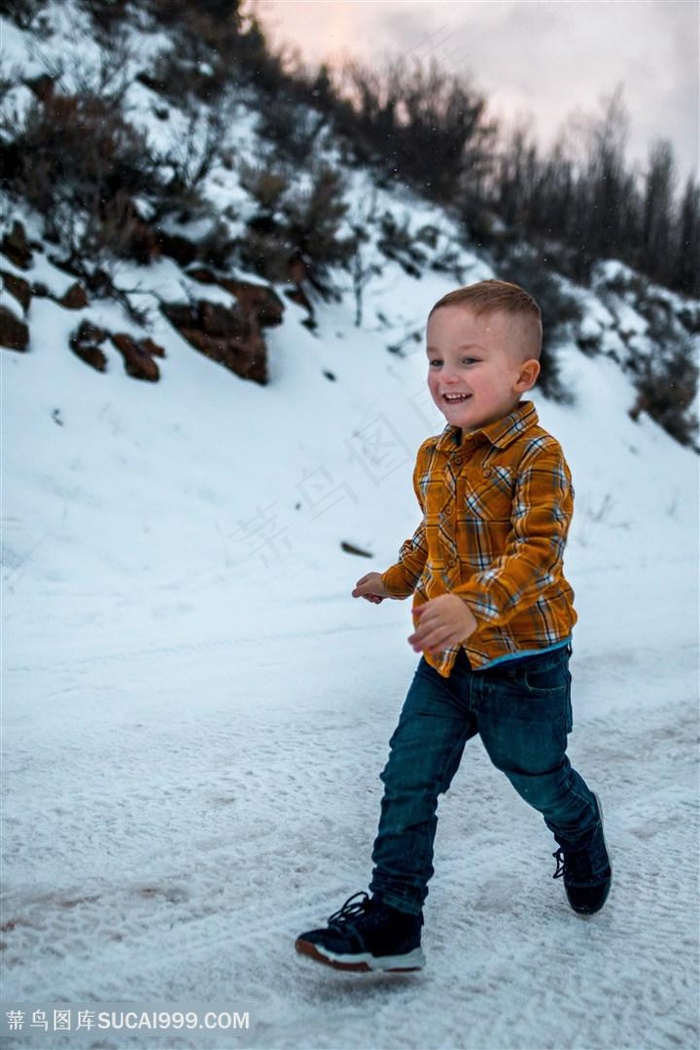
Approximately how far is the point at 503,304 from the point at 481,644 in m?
0.69

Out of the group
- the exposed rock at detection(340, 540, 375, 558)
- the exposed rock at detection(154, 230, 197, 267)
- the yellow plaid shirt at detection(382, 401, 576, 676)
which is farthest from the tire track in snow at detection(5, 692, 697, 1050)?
the exposed rock at detection(154, 230, 197, 267)

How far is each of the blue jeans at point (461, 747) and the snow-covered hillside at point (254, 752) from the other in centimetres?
20

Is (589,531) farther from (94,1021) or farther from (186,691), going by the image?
(94,1021)

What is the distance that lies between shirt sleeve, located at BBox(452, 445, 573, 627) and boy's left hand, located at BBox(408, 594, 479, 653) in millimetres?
25

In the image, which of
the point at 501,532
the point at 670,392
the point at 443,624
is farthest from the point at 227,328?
the point at 670,392

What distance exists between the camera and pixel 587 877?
1.80 metres

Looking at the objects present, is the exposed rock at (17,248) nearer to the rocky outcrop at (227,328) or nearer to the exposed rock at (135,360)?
the exposed rock at (135,360)

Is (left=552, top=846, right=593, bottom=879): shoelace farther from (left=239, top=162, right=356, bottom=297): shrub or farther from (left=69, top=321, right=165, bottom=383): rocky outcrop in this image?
(left=239, top=162, right=356, bottom=297): shrub

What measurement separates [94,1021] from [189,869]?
480 mm

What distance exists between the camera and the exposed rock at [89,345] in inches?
250

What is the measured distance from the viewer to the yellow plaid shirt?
60.0 inches

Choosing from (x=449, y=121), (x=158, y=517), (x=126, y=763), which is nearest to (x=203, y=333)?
(x=158, y=517)

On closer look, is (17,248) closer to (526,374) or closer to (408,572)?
(408,572)

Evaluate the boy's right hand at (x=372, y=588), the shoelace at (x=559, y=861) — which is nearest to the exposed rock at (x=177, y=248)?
the boy's right hand at (x=372, y=588)
